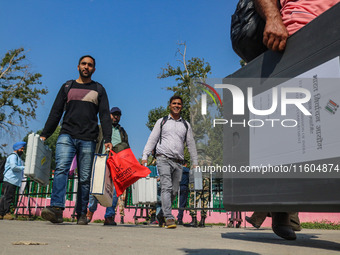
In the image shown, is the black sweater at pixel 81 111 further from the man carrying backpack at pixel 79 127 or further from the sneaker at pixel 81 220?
the sneaker at pixel 81 220

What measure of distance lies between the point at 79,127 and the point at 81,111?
0.21m

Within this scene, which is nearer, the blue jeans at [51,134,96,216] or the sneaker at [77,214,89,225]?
the blue jeans at [51,134,96,216]

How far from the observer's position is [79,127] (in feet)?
15.1

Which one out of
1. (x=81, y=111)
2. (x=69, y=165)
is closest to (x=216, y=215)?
(x=69, y=165)

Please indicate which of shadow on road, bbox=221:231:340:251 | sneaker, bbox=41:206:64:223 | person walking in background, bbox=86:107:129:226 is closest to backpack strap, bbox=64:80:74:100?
person walking in background, bbox=86:107:129:226

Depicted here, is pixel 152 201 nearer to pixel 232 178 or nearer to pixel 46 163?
pixel 46 163

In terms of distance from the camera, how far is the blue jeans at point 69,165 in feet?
14.4

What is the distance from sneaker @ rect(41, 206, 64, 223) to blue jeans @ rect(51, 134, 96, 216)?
6 centimetres

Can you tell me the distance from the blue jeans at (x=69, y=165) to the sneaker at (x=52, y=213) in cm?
6

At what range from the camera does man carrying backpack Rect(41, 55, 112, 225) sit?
4457mm

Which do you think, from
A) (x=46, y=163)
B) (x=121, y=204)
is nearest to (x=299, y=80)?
(x=46, y=163)

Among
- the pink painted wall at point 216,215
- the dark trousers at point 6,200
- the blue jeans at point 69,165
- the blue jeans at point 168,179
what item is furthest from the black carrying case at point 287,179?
the pink painted wall at point 216,215

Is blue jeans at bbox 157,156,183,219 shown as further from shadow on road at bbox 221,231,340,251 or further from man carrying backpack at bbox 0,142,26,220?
man carrying backpack at bbox 0,142,26,220

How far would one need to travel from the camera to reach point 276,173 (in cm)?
130
